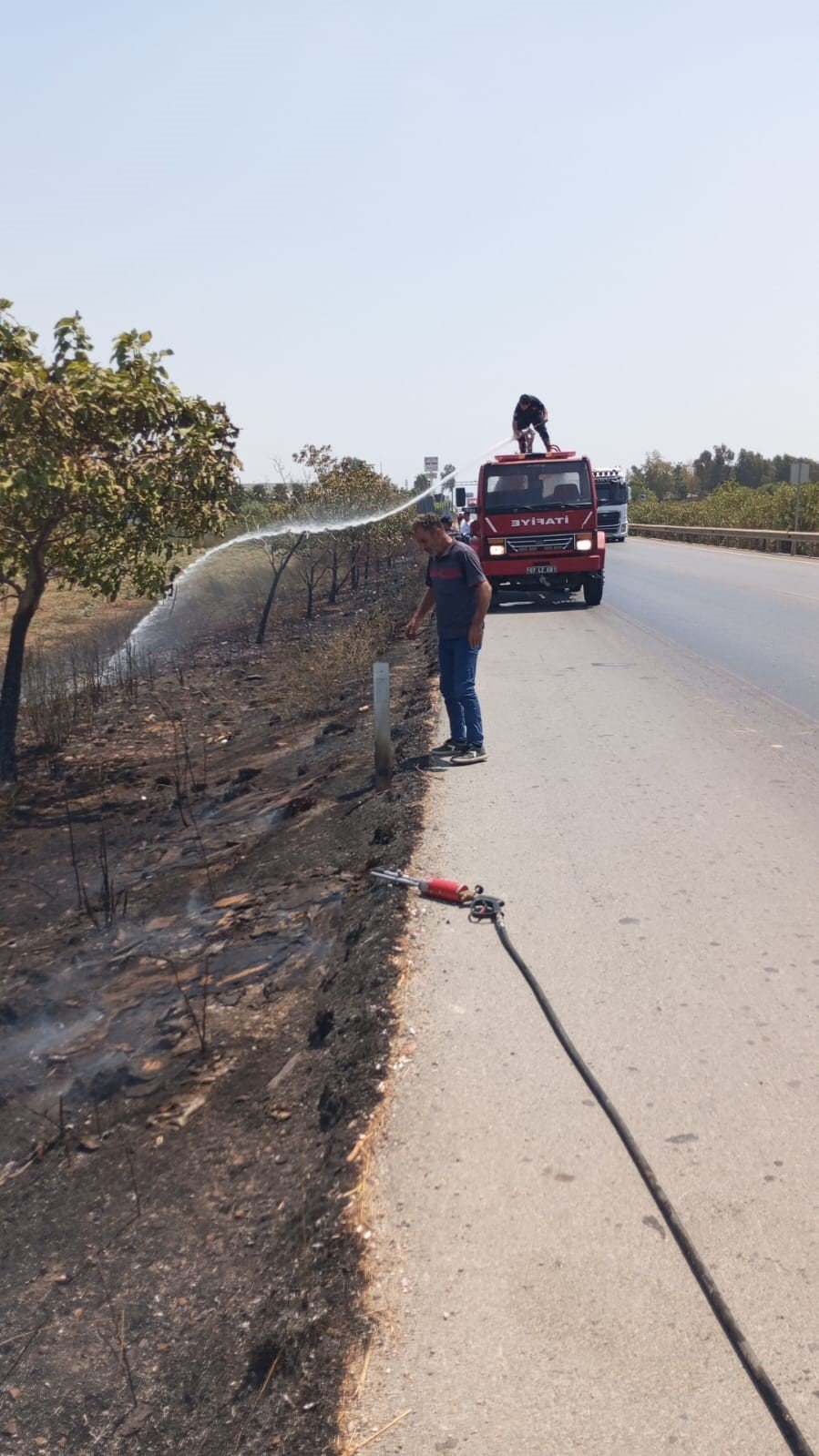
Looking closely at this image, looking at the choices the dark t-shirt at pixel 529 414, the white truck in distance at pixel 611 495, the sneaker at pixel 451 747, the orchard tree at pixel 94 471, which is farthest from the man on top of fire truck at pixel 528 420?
the white truck in distance at pixel 611 495

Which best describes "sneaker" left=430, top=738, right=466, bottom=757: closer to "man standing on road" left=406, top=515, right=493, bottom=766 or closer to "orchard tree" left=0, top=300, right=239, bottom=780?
"man standing on road" left=406, top=515, right=493, bottom=766

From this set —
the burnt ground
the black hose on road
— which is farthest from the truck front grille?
the black hose on road

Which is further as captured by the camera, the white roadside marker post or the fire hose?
the white roadside marker post

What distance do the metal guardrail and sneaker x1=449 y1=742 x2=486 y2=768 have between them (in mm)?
27164

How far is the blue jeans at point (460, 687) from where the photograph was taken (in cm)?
920

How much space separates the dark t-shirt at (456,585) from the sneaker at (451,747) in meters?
0.78

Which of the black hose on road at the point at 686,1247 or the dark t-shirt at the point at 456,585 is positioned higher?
the dark t-shirt at the point at 456,585

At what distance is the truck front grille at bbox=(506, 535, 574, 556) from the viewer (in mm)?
21062

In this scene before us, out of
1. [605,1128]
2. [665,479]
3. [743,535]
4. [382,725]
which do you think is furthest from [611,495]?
[665,479]

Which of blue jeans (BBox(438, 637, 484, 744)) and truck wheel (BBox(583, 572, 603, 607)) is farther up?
blue jeans (BBox(438, 637, 484, 744))

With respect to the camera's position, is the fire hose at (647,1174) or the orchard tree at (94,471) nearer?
the fire hose at (647,1174)

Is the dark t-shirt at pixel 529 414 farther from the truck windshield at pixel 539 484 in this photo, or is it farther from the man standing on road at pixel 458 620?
the man standing on road at pixel 458 620

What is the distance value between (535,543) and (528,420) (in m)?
3.47

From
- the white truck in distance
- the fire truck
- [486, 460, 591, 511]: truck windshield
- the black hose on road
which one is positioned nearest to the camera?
the black hose on road
